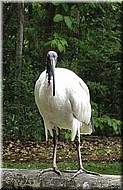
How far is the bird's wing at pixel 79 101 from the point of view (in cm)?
243

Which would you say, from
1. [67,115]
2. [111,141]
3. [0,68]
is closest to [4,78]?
[0,68]

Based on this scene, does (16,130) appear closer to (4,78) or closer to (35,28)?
(4,78)

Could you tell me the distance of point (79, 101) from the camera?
96.7 inches

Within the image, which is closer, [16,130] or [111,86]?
[16,130]

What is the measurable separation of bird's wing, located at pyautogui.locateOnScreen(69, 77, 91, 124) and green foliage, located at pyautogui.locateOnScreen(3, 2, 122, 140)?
1.90 metres

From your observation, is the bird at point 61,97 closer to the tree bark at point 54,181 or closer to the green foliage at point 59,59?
the tree bark at point 54,181

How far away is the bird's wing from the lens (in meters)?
2.43

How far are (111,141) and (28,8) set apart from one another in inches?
67.8

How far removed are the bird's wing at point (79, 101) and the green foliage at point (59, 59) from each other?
6.23ft

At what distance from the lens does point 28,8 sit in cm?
493

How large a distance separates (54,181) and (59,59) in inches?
104

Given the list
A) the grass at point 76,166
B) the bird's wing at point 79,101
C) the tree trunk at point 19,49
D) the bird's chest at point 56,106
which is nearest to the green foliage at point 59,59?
the tree trunk at point 19,49

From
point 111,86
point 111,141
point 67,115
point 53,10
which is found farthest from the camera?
point 111,86

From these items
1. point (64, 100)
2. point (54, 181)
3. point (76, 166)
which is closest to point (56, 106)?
point (64, 100)
